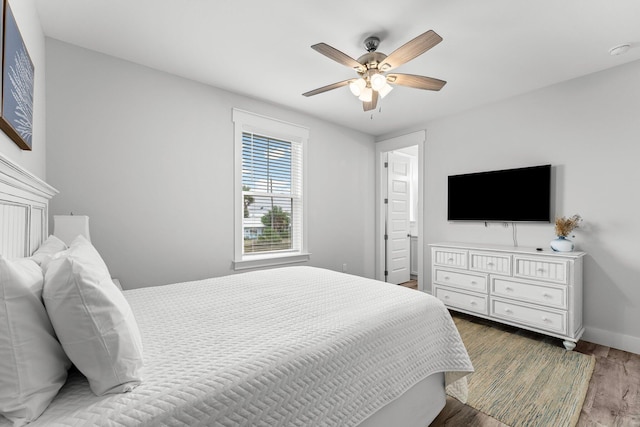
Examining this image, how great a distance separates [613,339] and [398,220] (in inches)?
114

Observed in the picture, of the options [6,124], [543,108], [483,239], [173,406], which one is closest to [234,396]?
[173,406]

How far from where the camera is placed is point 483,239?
11.7 ft

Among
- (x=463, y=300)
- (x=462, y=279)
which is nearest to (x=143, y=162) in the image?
(x=462, y=279)

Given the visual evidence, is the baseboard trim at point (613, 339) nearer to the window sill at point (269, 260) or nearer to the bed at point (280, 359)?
the bed at point (280, 359)

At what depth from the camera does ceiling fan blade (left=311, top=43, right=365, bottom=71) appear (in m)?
1.80

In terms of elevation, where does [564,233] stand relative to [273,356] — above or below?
above

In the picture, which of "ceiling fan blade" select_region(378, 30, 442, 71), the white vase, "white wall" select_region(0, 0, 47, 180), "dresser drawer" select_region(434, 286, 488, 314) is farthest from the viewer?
"dresser drawer" select_region(434, 286, 488, 314)

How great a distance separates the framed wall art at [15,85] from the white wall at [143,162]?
30.8 inches

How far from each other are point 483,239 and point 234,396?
356 cm

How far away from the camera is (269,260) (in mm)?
3490

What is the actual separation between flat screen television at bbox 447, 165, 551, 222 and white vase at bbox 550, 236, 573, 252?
0.29 m

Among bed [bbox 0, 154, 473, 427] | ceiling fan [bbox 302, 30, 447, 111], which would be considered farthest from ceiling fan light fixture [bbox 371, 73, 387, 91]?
bed [bbox 0, 154, 473, 427]

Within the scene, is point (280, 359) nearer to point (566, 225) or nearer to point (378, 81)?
point (378, 81)

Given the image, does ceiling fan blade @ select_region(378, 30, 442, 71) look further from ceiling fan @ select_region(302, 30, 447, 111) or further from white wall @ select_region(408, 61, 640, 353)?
white wall @ select_region(408, 61, 640, 353)
